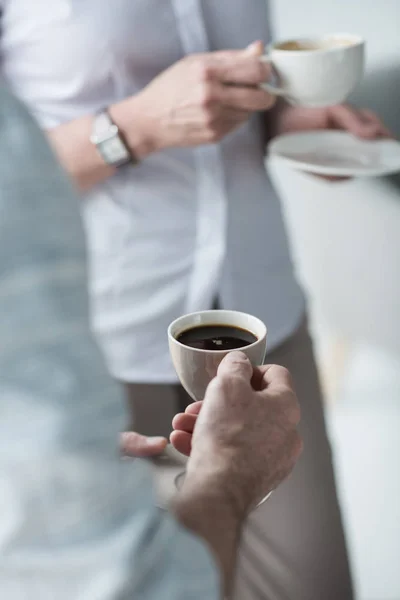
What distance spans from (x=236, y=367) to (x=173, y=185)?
0.44 m

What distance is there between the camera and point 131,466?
1.20ft

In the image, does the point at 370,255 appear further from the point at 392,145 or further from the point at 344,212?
the point at 392,145

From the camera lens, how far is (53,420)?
12.8 inches

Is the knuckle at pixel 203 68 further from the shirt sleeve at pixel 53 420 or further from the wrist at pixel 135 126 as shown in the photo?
the shirt sleeve at pixel 53 420

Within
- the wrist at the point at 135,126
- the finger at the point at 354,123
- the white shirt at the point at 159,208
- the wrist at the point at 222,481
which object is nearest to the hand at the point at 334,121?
the finger at the point at 354,123

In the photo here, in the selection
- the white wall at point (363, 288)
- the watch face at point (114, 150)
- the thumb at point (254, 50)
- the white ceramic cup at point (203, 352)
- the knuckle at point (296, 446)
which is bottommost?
the white wall at point (363, 288)

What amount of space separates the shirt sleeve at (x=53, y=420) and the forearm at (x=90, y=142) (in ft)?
1.74

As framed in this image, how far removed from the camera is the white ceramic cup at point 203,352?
0.54 m

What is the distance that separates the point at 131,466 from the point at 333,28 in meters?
1.21

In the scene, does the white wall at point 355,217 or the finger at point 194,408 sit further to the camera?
the white wall at point 355,217

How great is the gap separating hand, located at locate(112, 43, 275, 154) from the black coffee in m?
0.35

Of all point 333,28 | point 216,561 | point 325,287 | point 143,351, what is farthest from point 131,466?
point 325,287

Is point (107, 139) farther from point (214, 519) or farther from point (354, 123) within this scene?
point (214, 519)

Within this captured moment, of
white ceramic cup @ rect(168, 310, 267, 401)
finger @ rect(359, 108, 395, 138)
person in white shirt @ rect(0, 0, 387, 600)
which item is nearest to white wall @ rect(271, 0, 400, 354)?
finger @ rect(359, 108, 395, 138)
